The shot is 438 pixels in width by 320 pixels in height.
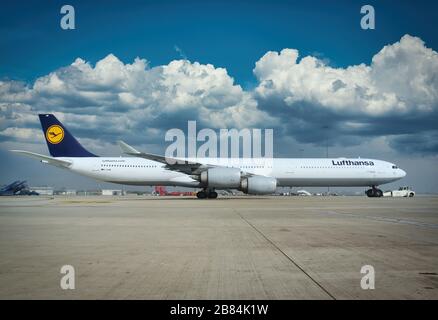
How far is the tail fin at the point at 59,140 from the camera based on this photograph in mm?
37156

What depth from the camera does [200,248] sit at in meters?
7.82

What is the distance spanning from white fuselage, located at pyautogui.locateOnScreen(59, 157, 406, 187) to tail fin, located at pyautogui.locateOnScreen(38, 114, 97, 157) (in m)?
1.03

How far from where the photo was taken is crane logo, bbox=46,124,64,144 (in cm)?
3713

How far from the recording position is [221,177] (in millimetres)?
31234

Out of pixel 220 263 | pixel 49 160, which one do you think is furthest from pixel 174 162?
pixel 220 263

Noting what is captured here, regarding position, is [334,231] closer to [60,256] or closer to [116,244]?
[116,244]

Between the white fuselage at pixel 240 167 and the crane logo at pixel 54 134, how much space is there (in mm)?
2184

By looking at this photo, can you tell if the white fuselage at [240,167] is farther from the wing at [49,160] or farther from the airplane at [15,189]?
the airplane at [15,189]

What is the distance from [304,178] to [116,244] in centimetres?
2967

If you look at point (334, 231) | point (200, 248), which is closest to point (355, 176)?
point (334, 231)

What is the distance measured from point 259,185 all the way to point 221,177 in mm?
2969
